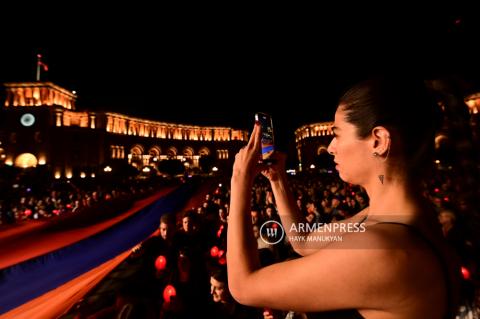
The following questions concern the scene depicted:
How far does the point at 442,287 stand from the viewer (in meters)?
0.79

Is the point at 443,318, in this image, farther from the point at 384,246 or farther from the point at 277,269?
the point at 277,269

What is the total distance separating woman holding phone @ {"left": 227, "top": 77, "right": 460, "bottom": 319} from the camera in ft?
2.43

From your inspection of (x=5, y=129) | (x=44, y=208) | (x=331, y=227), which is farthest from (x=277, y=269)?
(x=5, y=129)

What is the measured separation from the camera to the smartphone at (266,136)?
149 cm

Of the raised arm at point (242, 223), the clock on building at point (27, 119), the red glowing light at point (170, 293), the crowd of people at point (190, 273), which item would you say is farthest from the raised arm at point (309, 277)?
the clock on building at point (27, 119)

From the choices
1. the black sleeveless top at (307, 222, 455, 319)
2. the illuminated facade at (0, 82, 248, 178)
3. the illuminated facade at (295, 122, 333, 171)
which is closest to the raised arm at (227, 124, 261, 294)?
the black sleeveless top at (307, 222, 455, 319)

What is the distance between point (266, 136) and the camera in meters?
1.56

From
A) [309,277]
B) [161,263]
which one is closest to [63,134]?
[161,263]

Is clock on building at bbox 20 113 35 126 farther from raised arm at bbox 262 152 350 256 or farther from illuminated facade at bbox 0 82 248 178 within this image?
raised arm at bbox 262 152 350 256

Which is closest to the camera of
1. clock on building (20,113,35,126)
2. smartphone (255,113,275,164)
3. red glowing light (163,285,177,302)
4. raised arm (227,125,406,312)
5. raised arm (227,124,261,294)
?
raised arm (227,125,406,312)

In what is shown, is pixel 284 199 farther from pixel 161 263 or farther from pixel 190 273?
pixel 161 263

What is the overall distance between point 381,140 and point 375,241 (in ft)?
1.28

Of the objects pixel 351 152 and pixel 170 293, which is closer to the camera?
pixel 351 152

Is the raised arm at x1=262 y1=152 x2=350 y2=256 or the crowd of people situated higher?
the raised arm at x1=262 y1=152 x2=350 y2=256
